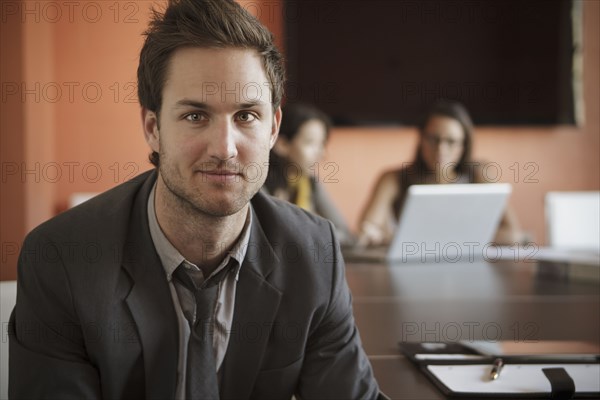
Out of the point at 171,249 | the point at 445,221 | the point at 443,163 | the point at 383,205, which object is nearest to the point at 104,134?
the point at 383,205

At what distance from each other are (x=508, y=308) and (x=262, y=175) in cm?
77

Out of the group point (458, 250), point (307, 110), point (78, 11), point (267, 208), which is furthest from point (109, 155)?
point (267, 208)

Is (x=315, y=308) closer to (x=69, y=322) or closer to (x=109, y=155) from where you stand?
(x=69, y=322)

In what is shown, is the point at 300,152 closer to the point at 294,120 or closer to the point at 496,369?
the point at 294,120

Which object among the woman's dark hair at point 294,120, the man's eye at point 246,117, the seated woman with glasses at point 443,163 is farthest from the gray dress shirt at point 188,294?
the woman's dark hair at point 294,120

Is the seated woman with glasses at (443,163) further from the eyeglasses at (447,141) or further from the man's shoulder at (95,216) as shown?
the man's shoulder at (95,216)

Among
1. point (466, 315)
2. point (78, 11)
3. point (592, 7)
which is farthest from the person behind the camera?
point (592, 7)

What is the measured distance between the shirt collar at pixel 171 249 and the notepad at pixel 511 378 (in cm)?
39

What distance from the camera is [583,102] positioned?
13.5 ft

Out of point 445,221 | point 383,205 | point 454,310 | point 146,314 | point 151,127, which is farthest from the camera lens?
point 383,205

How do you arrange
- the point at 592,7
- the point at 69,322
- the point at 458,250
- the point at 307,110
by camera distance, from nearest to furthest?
the point at 69,322 → the point at 458,250 → the point at 307,110 → the point at 592,7

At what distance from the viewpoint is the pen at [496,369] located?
3.56 ft

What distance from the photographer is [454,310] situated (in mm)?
1535

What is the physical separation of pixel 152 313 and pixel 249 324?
17cm
